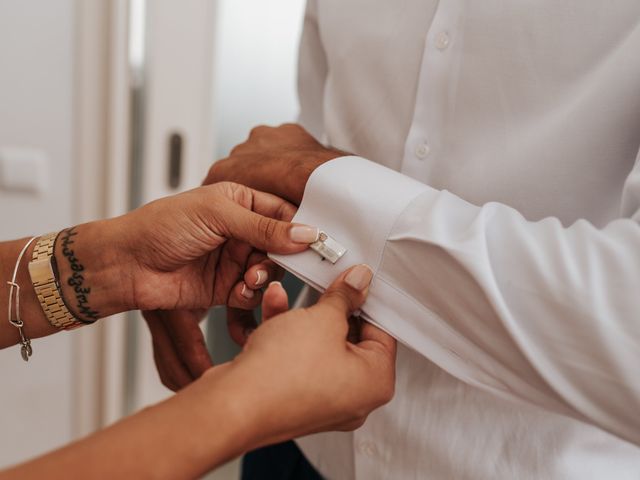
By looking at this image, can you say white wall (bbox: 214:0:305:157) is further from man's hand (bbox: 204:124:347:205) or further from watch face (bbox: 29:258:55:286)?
watch face (bbox: 29:258:55:286)

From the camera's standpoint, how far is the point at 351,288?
54 centimetres

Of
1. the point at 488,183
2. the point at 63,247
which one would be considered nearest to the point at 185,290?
the point at 63,247

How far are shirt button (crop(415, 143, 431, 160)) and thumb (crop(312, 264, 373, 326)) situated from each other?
0.67ft

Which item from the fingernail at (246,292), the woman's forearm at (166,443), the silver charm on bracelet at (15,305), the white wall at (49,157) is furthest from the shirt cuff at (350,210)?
the white wall at (49,157)

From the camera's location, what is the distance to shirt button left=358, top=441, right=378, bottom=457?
0.70 m

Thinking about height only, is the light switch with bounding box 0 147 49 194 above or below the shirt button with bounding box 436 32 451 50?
below

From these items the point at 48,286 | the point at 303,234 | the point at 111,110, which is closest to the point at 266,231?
the point at 303,234

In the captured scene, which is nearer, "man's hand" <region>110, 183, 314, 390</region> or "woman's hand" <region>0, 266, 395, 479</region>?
"woman's hand" <region>0, 266, 395, 479</region>

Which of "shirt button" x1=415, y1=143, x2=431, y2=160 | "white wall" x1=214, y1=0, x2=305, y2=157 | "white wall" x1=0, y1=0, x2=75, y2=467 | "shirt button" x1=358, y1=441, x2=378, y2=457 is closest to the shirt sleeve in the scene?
"shirt button" x1=415, y1=143, x2=431, y2=160

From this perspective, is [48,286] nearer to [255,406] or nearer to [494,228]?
[255,406]

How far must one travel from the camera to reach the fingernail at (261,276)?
67 cm

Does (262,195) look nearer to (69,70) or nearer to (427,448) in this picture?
(427,448)

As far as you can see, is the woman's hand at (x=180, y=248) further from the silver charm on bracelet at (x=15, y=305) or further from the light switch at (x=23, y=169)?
the light switch at (x=23, y=169)

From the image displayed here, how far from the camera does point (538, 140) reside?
1.93 feet
